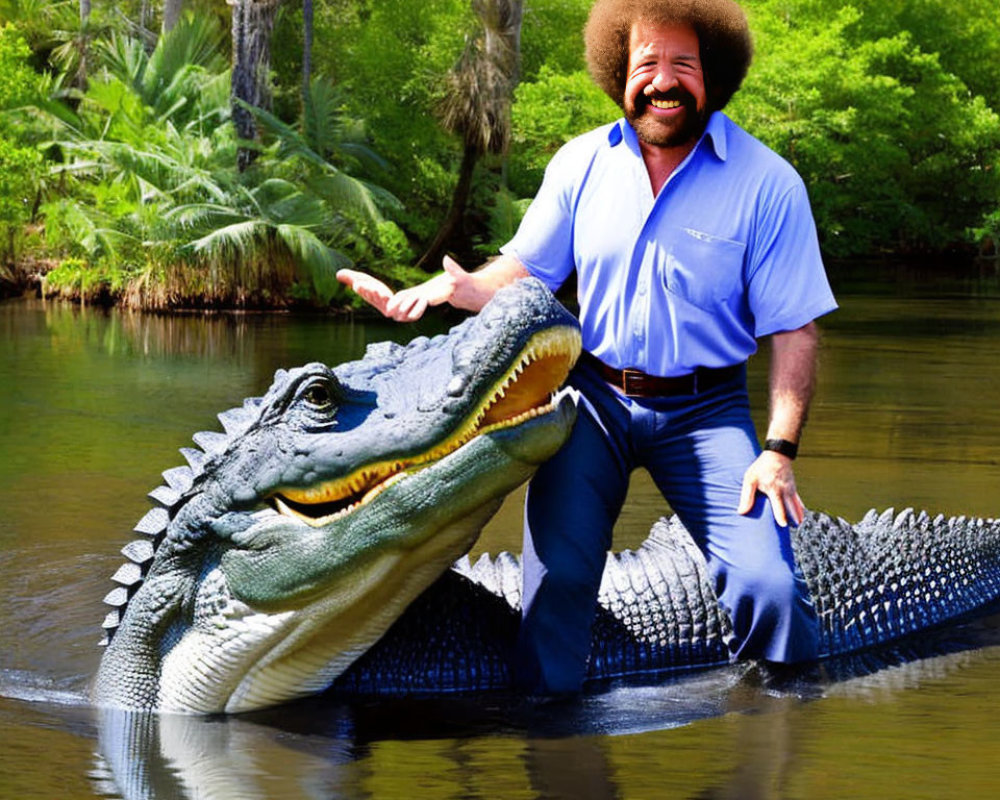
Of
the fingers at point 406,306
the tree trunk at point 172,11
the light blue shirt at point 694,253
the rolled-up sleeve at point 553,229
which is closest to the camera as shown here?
the light blue shirt at point 694,253

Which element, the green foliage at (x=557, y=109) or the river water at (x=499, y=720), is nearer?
the river water at (x=499, y=720)

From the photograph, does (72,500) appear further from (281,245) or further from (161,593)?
(281,245)

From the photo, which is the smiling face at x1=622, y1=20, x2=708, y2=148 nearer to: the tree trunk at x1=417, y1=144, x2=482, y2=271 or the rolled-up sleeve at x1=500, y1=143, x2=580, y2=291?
the rolled-up sleeve at x1=500, y1=143, x2=580, y2=291

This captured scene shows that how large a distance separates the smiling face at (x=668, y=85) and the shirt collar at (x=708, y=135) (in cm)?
4

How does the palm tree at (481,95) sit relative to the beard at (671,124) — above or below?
above

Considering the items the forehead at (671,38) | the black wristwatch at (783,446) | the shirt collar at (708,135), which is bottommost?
the black wristwatch at (783,446)

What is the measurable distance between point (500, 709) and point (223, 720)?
33.3 inches

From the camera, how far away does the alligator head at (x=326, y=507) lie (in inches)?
170

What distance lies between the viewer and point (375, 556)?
14.6 feet

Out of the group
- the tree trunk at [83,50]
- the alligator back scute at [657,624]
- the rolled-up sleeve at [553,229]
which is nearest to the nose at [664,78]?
the rolled-up sleeve at [553,229]

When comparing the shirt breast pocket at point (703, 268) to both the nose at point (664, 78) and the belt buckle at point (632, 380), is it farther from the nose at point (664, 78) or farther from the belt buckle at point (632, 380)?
the nose at point (664, 78)

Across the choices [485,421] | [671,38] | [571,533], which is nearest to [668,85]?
[671,38]

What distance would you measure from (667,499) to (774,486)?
1.15 ft

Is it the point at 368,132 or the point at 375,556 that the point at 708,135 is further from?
the point at 368,132
